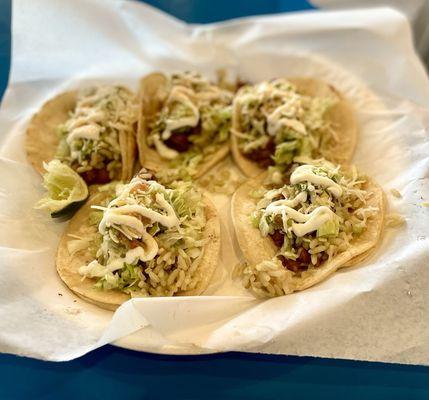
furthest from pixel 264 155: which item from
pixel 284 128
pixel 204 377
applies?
pixel 204 377

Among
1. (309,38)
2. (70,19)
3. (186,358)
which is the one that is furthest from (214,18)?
(186,358)

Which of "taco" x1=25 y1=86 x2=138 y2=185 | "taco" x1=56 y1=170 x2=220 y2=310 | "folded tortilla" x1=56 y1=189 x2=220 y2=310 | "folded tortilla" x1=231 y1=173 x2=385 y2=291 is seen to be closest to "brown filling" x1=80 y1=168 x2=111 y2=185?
"taco" x1=25 y1=86 x2=138 y2=185

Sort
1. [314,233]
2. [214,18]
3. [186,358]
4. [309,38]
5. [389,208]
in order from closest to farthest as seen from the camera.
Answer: [186,358]
[314,233]
[389,208]
[309,38]
[214,18]

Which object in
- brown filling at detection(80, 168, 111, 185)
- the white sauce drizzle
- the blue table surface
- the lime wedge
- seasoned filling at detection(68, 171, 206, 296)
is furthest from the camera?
brown filling at detection(80, 168, 111, 185)

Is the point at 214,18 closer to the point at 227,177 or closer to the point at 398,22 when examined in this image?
the point at 398,22

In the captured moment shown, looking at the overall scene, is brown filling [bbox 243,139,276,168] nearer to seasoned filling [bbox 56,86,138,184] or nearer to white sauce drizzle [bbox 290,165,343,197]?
white sauce drizzle [bbox 290,165,343,197]

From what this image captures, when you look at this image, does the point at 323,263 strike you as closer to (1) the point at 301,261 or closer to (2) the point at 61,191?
(1) the point at 301,261
